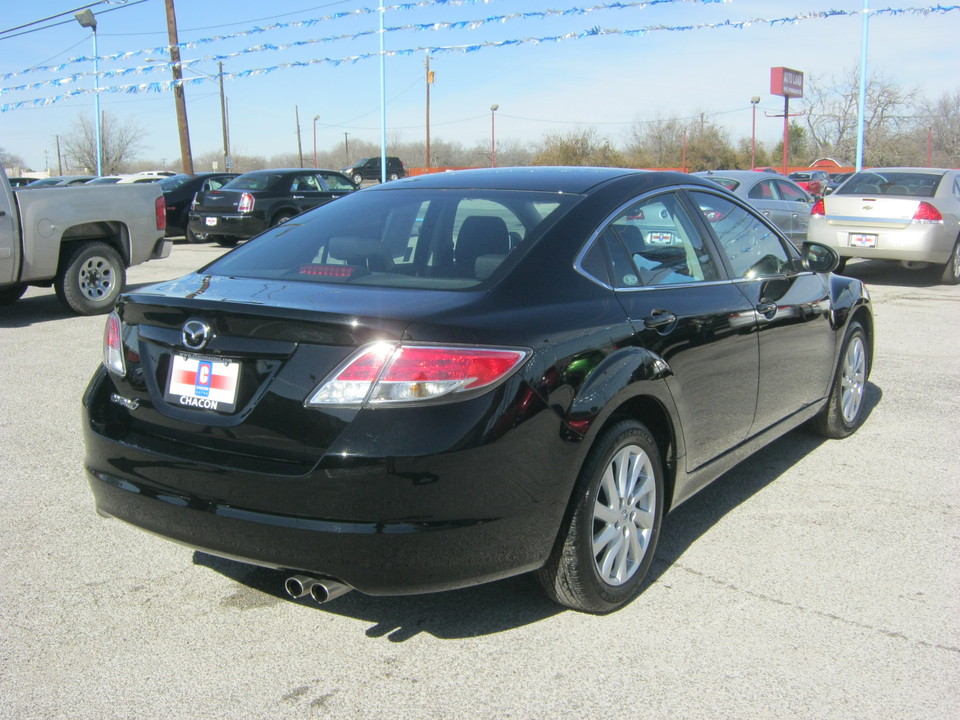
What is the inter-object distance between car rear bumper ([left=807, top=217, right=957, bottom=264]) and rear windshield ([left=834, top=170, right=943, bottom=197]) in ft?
1.95

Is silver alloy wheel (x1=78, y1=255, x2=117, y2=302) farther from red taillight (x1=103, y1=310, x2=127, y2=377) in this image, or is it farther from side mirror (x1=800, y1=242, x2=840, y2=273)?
side mirror (x1=800, y1=242, x2=840, y2=273)

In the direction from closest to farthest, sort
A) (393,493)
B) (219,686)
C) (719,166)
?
(393,493) → (219,686) → (719,166)

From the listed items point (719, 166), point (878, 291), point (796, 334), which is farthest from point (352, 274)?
point (719, 166)

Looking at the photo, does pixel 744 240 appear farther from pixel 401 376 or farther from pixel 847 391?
pixel 401 376

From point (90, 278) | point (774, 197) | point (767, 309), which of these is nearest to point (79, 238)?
point (90, 278)

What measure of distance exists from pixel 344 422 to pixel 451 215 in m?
1.31

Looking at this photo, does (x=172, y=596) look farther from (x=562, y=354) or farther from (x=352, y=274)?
(x=562, y=354)

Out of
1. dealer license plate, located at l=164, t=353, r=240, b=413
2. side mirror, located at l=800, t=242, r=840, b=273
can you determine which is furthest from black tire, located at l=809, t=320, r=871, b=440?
dealer license plate, located at l=164, t=353, r=240, b=413

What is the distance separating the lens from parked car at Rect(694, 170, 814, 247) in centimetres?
1323

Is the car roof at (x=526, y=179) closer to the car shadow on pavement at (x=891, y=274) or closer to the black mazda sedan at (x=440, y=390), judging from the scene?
the black mazda sedan at (x=440, y=390)

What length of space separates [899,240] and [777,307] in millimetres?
9254

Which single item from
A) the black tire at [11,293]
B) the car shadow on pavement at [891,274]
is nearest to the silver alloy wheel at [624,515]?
the black tire at [11,293]

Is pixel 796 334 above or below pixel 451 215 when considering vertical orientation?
below

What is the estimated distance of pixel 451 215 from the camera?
369 cm
